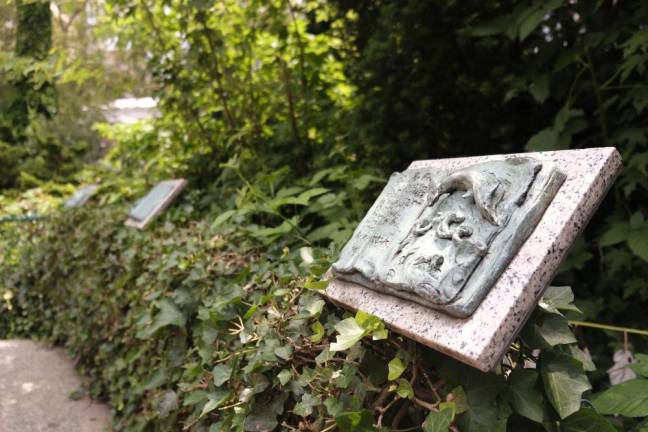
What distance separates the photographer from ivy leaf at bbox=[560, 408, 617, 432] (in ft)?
3.99

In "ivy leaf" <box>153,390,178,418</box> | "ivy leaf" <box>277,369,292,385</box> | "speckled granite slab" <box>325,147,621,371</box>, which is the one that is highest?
"speckled granite slab" <box>325,147,621,371</box>

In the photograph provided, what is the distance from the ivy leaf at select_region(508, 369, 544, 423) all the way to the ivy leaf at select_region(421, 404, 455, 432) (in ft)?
0.70

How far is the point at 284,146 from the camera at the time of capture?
390cm

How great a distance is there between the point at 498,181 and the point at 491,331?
1.37 feet

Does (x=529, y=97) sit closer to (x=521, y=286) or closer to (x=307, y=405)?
(x=521, y=286)

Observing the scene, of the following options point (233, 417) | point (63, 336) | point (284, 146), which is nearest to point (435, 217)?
point (233, 417)

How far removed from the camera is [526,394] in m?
1.23

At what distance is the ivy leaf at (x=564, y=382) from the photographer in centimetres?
121

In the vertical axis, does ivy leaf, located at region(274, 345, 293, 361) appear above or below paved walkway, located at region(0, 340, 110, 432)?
above

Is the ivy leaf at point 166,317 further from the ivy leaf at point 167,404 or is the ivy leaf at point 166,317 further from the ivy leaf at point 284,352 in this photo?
the ivy leaf at point 284,352

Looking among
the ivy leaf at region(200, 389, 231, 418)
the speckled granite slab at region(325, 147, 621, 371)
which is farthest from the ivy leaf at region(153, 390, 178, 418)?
the speckled granite slab at region(325, 147, 621, 371)

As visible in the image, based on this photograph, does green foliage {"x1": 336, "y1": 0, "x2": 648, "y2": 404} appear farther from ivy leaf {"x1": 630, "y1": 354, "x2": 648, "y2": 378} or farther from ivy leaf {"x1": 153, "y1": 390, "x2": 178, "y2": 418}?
ivy leaf {"x1": 153, "y1": 390, "x2": 178, "y2": 418}

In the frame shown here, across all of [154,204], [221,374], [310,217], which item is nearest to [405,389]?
[221,374]

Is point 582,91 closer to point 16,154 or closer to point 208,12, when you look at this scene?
point 208,12
